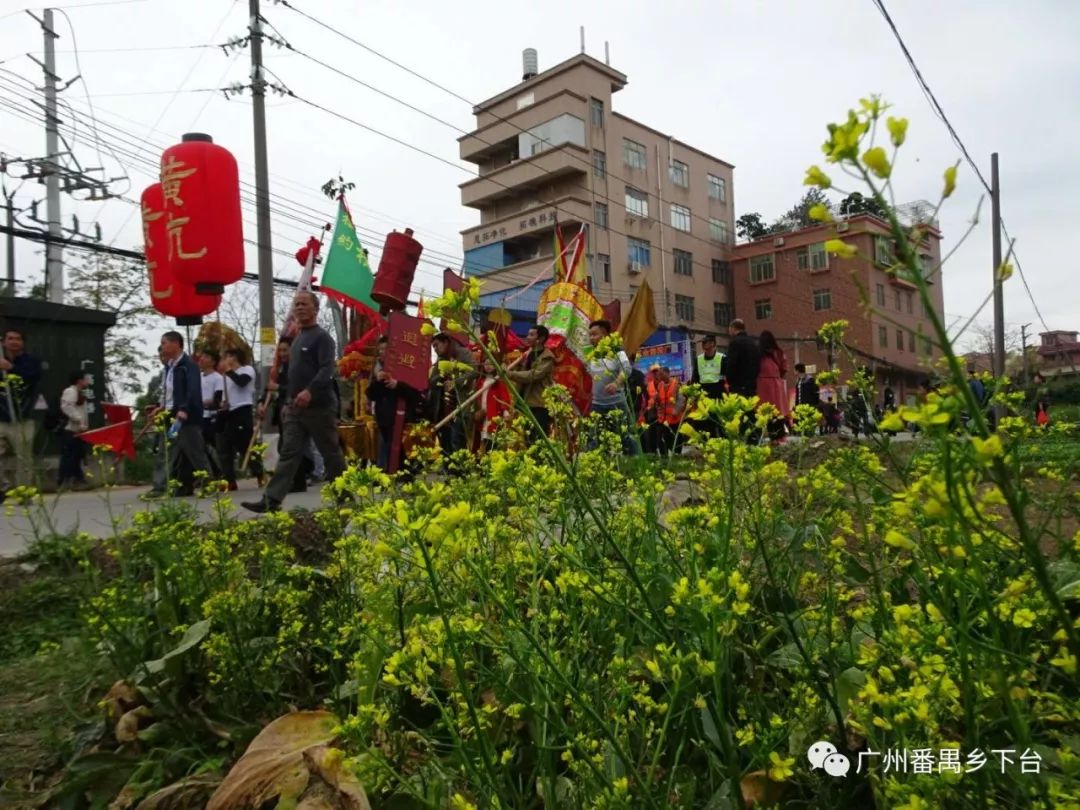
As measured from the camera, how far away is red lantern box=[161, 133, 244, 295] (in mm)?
8773

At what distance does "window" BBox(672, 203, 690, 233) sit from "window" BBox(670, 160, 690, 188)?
119 cm

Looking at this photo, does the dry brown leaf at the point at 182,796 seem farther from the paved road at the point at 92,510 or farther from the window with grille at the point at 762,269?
the window with grille at the point at 762,269

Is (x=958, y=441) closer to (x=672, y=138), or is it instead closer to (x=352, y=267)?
(x=352, y=267)

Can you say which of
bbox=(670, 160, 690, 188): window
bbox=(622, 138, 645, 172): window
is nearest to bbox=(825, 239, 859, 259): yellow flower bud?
bbox=(622, 138, 645, 172): window

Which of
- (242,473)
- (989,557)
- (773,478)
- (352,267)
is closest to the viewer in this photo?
(989,557)

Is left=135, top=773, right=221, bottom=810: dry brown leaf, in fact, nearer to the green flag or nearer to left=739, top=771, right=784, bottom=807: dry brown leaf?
left=739, top=771, right=784, bottom=807: dry brown leaf

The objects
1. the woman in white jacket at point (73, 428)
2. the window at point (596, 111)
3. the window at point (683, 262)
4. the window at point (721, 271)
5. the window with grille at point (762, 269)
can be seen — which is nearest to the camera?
the woman in white jacket at point (73, 428)

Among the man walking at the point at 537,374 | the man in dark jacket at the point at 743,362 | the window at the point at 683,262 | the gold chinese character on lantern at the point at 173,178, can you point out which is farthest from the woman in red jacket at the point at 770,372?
the window at the point at 683,262

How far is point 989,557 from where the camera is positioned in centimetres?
131

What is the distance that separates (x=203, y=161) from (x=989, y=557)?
9.35m

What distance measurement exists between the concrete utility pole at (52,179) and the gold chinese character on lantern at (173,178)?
20.0 ft

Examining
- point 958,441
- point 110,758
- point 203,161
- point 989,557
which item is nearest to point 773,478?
point 989,557

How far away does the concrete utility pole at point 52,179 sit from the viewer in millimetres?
14797

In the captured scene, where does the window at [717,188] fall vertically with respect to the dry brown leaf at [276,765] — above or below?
above
